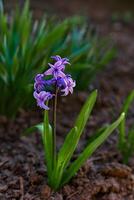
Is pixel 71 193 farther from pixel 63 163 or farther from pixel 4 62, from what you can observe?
pixel 4 62

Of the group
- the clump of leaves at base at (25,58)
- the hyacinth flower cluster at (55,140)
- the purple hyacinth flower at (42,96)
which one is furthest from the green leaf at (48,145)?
the clump of leaves at base at (25,58)

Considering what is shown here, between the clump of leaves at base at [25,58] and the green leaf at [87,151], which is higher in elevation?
the clump of leaves at base at [25,58]

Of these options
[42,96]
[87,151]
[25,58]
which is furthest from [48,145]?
[25,58]

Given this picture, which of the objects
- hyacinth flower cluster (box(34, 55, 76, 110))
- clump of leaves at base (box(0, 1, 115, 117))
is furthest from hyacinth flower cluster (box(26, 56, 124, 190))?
clump of leaves at base (box(0, 1, 115, 117))

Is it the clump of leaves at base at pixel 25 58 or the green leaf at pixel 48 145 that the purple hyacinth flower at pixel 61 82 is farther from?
the clump of leaves at base at pixel 25 58

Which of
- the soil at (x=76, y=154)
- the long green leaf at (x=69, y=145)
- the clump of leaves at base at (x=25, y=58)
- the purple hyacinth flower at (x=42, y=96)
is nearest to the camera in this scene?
the purple hyacinth flower at (x=42, y=96)

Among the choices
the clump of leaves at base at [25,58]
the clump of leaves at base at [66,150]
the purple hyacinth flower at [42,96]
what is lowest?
the clump of leaves at base at [66,150]
